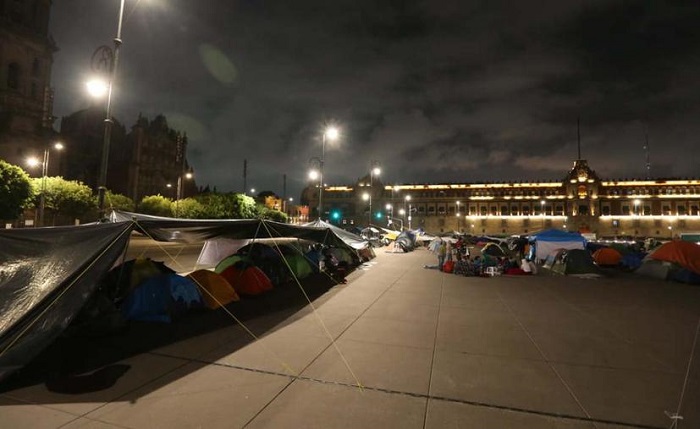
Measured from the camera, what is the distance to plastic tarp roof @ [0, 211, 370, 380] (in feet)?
18.2

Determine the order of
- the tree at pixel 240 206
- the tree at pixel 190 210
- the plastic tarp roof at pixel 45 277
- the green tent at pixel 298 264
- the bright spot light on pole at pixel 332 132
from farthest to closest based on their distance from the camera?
the tree at pixel 240 206, the tree at pixel 190 210, the bright spot light on pole at pixel 332 132, the green tent at pixel 298 264, the plastic tarp roof at pixel 45 277

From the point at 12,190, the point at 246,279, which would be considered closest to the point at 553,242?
the point at 246,279

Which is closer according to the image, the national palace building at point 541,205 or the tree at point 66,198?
the tree at point 66,198

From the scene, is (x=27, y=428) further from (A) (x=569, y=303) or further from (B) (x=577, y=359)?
(A) (x=569, y=303)

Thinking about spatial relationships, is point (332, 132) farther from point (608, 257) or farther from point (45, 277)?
point (608, 257)

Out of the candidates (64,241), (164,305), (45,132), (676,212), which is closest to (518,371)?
(164,305)

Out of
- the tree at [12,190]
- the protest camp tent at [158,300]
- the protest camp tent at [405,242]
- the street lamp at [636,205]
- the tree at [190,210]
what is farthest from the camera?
the street lamp at [636,205]

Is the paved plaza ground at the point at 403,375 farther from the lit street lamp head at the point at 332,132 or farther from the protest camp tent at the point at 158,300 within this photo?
the lit street lamp head at the point at 332,132

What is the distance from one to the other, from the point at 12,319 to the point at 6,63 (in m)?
70.0

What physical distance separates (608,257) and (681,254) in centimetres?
600

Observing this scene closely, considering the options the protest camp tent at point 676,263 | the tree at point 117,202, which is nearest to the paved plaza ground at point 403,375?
the protest camp tent at point 676,263

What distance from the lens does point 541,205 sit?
11250 cm

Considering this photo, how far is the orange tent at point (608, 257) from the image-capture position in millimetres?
22344

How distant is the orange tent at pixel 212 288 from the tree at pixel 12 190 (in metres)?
34.2
